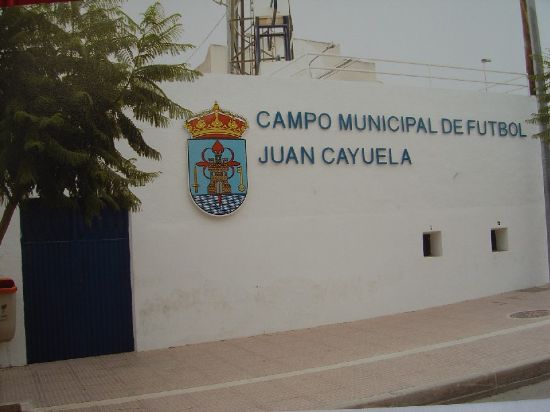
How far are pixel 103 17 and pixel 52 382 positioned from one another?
449cm

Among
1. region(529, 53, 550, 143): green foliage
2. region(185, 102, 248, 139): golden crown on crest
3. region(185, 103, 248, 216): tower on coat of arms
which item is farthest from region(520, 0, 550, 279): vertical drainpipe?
region(185, 103, 248, 216): tower on coat of arms

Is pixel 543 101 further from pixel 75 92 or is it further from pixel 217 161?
pixel 75 92

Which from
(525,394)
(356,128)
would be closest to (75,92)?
(525,394)

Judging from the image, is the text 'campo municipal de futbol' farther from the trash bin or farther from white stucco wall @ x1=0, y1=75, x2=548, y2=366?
the trash bin

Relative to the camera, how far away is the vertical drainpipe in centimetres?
1227

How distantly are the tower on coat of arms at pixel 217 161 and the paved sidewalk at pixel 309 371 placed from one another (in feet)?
7.63

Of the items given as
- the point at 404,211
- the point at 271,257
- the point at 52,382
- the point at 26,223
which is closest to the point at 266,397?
the point at 52,382

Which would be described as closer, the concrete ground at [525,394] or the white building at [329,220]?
the concrete ground at [525,394]

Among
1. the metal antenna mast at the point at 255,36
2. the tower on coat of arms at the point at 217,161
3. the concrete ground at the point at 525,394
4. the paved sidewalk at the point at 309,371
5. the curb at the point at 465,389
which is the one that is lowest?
the concrete ground at the point at 525,394

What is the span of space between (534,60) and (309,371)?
9.40m

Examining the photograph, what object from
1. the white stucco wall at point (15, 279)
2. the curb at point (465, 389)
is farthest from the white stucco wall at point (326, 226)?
the curb at point (465, 389)

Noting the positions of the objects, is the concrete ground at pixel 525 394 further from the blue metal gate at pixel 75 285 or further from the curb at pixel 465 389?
the blue metal gate at pixel 75 285

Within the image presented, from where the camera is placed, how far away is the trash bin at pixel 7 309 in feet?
23.6

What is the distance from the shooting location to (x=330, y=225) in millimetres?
9914
